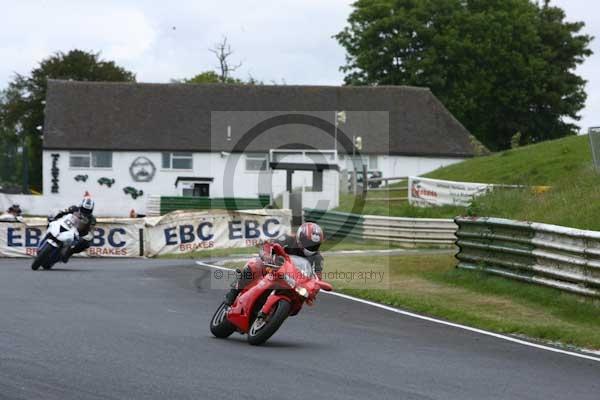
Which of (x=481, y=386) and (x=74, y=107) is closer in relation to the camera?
(x=481, y=386)

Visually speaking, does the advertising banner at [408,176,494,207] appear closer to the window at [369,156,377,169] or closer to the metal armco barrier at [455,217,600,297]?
the metal armco barrier at [455,217,600,297]

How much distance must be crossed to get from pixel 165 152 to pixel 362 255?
138 feet

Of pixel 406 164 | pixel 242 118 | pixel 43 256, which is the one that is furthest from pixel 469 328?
pixel 242 118

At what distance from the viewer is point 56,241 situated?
913 inches

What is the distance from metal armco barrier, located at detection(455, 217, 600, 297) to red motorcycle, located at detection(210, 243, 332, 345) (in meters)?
5.36

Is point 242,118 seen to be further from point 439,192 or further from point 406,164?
point 439,192

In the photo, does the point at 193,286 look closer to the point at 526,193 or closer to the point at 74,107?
the point at 526,193

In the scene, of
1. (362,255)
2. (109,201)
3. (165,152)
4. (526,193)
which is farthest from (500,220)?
(165,152)

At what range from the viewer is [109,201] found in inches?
2422

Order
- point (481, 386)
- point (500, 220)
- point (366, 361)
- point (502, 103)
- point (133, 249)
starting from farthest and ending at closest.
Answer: point (502, 103)
point (133, 249)
point (500, 220)
point (366, 361)
point (481, 386)

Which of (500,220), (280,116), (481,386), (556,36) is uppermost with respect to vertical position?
(556,36)

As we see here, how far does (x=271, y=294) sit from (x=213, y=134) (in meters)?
56.3

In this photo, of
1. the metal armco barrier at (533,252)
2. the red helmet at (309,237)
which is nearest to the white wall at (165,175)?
the metal armco barrier at (533,252)

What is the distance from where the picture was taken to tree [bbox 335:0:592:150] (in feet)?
245
